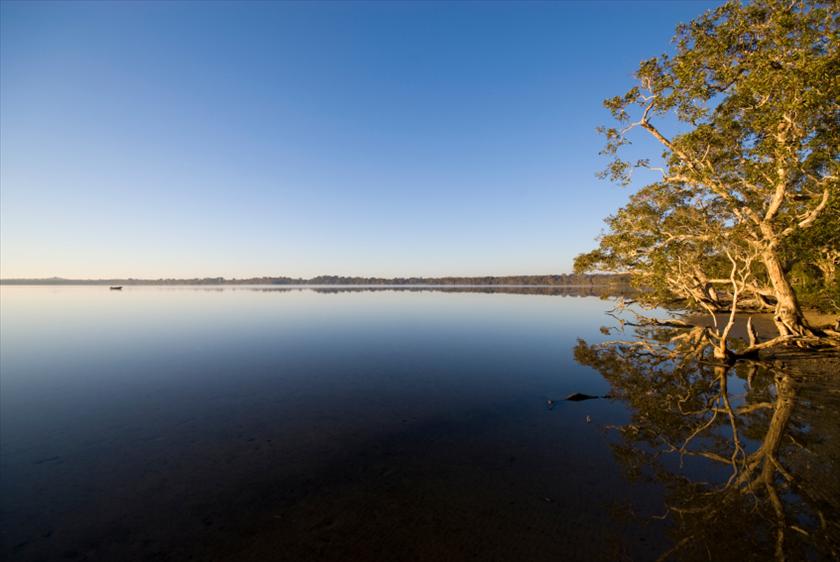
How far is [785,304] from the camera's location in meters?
18.8

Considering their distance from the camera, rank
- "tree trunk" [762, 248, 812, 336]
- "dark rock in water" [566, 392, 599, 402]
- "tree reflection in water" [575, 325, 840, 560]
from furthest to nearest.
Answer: "tree trunk" [762, 248, 812, 336] → "dark rock in water" [566, 392, 599, 402] → "tree reflection in water" [575, 325, 840, 560]

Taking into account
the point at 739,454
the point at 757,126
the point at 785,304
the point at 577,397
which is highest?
the point at 757,126

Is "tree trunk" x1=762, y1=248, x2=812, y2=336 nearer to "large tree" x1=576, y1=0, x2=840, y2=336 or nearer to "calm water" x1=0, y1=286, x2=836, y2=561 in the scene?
"large tree" x1=576, y1=0, x2=840, y2=336

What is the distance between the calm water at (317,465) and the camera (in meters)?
5.45

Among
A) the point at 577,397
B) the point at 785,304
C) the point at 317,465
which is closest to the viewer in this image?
the point at 317,465

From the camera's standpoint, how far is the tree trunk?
18391mm

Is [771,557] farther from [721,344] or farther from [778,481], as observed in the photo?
[721,344]

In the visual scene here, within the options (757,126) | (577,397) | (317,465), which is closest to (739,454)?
(577,397)

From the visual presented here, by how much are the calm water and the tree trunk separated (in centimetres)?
1193

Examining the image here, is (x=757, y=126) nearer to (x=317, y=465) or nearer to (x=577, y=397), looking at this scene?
(x=577, y=397)

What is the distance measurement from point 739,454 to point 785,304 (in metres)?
16.8

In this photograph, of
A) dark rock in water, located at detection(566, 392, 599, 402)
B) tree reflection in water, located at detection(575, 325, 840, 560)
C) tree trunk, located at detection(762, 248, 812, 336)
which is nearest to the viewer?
tree reflection in water, located at detection(575, 325, 840, 560)

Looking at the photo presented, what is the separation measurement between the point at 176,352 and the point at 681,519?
24937 millimetres

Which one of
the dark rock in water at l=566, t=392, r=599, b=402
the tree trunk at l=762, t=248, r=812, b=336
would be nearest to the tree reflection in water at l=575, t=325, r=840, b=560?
the dark rock in water at l=566, t=392, r=599, b=402
